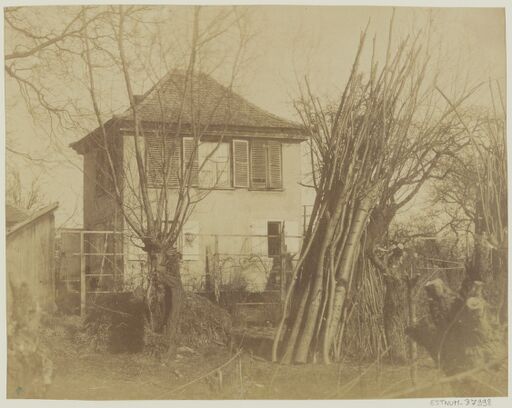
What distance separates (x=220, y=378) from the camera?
4.96 metres

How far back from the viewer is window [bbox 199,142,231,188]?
5.70 metres

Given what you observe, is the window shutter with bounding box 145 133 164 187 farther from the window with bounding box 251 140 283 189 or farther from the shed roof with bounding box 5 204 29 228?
the window with bounding box 251 140 283 189

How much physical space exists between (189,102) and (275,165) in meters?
1.37

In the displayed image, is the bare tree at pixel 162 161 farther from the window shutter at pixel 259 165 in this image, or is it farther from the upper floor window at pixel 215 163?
the window shutter at pixel 259 165

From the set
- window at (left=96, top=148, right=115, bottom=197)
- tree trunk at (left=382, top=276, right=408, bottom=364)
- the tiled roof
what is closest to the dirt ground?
tree trunk at (left=382, top=276, right=408, bottom=364)

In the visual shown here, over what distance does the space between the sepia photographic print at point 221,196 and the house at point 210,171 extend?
0.02 m

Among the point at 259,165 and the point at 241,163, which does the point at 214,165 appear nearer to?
the point at 241,163

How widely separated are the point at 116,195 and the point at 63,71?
3.26 ft

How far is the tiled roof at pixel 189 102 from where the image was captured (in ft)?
17.6

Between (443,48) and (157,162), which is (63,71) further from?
(443,48)

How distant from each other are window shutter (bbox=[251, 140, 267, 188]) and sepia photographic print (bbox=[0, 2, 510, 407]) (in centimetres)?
89

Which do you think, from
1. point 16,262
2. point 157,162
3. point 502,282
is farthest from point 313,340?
point 16,262
